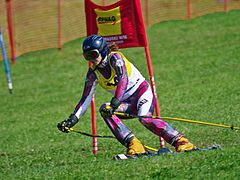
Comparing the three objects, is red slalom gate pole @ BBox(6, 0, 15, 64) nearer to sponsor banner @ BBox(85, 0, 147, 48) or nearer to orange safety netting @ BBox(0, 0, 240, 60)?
orange safety netting @ BBox(0, 0, 240, 60)

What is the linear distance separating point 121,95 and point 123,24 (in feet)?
6.32

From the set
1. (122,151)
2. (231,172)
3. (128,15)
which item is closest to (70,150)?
(122,151)

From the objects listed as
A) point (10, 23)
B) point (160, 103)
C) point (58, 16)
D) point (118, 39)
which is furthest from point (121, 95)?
point (58, 16)

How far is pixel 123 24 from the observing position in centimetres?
1257

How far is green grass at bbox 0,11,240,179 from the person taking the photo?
9.90 metres

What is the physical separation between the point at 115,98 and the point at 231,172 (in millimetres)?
2429

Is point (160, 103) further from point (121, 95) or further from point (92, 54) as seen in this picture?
point (121, 95)

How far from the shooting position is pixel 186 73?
910 inches

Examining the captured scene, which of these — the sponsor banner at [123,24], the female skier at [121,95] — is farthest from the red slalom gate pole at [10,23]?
the female skier at [121,95]

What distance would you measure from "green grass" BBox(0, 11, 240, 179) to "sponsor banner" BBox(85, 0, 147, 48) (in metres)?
→ 2.02

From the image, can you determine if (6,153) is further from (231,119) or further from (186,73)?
(186,73)

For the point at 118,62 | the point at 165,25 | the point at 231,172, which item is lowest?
the point at 165,25

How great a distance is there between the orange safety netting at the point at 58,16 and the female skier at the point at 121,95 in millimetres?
16509

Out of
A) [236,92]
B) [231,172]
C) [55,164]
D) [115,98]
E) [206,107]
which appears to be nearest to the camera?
[231,172]
